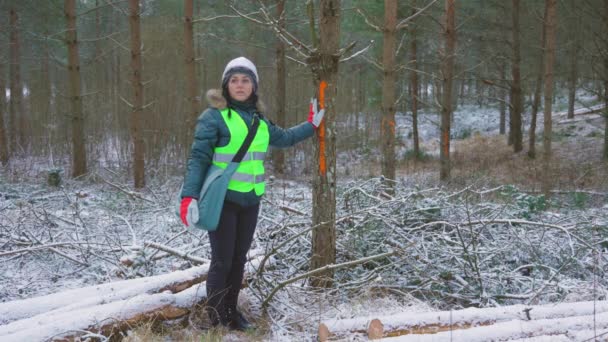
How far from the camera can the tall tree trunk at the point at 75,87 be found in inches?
435

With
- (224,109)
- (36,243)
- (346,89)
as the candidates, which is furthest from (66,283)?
(346,89)

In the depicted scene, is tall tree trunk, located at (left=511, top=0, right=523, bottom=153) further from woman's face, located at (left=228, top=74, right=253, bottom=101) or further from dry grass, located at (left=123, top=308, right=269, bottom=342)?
dry grass, located at (left=123, top=308, right=269, bottom=342)

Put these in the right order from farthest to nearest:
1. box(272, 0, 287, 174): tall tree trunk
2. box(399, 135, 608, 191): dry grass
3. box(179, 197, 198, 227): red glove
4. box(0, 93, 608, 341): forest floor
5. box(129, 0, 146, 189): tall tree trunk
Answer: box(272, 0, 287, 174): tall tree trunk < box(399, 135, 608, 191): dry grass < box(129, 0, 146, 189): tall tree trunk < box(0, 93, 608, 341): forest floor < box(179, 197, 198, 227): red glove

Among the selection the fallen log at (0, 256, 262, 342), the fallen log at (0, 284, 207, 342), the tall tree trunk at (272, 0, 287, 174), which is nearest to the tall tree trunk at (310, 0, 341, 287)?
the fallen log at (0, 256, 262, 342)

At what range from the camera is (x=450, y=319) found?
3.33 m

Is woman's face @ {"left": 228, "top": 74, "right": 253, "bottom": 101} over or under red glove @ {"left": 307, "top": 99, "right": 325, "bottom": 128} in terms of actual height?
over

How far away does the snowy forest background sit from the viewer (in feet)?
14.7

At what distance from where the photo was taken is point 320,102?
4152 mm

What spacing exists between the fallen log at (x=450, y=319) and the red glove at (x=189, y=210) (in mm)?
1198

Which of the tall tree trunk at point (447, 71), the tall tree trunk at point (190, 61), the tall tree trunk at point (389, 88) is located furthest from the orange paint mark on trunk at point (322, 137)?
the tall tree trunk at point (447, 71)

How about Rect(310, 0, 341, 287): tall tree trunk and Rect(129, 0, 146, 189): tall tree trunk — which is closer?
Rect(310, 0, 341, 287): tall tree trunk

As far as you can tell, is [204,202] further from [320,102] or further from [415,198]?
[415,198]

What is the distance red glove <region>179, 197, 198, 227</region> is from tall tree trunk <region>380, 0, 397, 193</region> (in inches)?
199

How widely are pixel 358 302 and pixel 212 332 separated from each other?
53.2 inches
